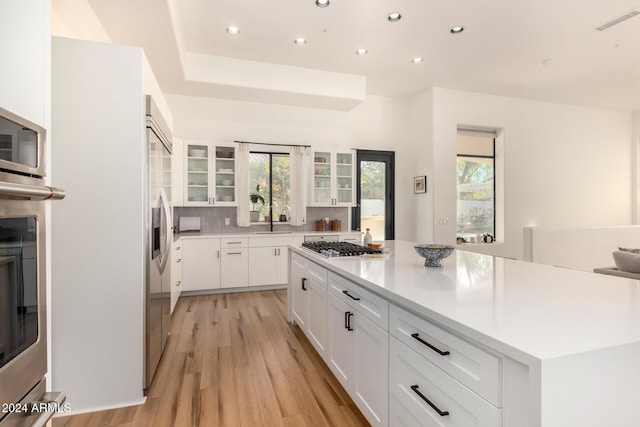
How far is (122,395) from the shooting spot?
6.91ft

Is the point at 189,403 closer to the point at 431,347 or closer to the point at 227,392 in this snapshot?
the point at 227,392

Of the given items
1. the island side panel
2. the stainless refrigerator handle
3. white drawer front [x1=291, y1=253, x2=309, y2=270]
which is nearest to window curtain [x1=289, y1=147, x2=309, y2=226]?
white drawer front [x1=291, y1=253, x2=309, y2=270]

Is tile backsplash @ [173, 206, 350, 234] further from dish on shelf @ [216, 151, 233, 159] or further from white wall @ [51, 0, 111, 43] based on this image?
white wall @ [51, 0, 111, 43]

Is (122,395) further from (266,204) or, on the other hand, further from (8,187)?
(266,204)

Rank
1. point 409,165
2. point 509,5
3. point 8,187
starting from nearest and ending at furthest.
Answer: point 8,187 → point 509,5 → point 409,165

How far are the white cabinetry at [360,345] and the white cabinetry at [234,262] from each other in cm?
276

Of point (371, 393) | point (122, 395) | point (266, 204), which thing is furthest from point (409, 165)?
point (122, 395)

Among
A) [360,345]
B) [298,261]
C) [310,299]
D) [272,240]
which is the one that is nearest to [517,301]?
[360,345]

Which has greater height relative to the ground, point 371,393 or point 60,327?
point 60,327

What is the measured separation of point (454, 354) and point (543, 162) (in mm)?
6835

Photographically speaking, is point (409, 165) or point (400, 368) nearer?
point (400, 368)

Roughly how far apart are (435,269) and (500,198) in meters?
5.06

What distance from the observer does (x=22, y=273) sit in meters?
0.97

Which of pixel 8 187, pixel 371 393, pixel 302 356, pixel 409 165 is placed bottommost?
pixel 302 356
